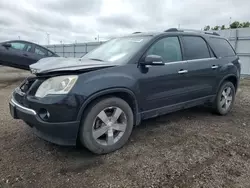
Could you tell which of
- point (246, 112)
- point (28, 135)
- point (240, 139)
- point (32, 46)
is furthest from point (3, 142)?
point (32, 46)

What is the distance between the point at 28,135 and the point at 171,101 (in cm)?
245

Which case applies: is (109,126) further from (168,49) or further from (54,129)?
(168,49)

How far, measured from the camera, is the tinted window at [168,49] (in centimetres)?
357

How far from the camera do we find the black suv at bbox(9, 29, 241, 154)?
2.67m

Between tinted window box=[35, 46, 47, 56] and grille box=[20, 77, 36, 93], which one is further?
tinted window box=[35, 46, 47, 56]

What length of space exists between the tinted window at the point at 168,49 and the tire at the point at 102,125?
1.01 meters

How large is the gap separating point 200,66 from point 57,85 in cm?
272

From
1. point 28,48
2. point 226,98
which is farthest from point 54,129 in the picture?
point 28,48

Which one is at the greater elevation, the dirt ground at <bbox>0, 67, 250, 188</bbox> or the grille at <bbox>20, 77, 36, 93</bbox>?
the grille at <bbox>20, 77, 36, 93</bbox>

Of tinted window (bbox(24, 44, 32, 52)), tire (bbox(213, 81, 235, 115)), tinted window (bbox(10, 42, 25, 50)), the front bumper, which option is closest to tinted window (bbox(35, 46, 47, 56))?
tinted window (bbox(24, 44, 32, 52))

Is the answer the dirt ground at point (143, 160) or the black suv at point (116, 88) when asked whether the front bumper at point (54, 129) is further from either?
the dirt ground at point (143, 160)

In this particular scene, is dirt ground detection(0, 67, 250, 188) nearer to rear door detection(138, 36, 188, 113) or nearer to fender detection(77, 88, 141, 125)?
fender detection(77, 88, 141, 125)

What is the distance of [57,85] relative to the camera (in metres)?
2.69

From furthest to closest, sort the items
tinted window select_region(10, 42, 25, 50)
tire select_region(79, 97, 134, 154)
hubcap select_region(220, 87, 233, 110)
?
tinted window select_region(10, 42, 25, 50)
hubcap select_region(220, 87, 233, 110)
tire select_region(79, 97, 134, 154)
